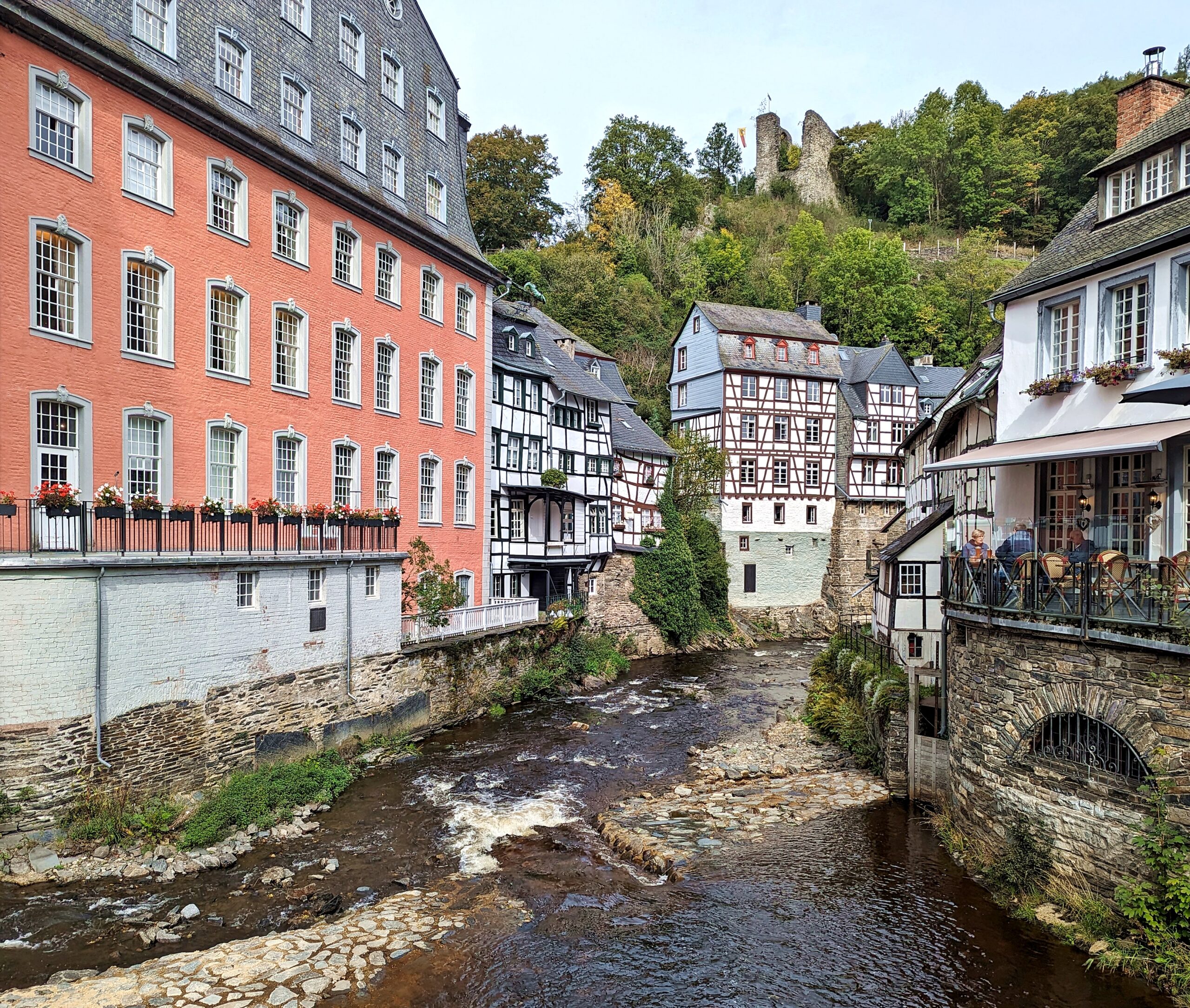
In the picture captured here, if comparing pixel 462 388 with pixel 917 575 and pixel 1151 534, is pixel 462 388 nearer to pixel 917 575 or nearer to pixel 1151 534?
pixel 917 575

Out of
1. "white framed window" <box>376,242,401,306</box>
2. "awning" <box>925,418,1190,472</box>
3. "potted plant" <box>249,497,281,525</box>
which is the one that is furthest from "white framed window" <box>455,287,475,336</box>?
"awning" <box>925,418,1190,472</box>

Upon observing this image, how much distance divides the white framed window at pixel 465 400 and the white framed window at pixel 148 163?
10.6 metres

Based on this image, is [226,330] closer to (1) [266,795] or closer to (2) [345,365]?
(2) [345,365]

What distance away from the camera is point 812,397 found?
43031 mm

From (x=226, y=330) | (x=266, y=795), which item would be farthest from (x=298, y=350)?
(x=266, y=795)

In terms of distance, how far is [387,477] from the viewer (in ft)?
76.0

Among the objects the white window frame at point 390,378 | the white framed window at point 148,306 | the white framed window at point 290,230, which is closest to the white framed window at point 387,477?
the white window frame at point 390,378

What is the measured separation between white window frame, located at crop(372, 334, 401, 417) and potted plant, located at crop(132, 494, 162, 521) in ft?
28.5

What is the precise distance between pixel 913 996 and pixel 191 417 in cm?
1621

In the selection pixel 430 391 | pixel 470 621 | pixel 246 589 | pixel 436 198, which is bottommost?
pixel 470 621

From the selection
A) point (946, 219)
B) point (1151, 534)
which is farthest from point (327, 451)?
point (946, 219)

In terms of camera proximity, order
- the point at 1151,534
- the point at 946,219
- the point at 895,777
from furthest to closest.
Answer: the point at 946,219 → the point at 895,777 → the point at 1151,534

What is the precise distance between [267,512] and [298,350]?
5078 mm

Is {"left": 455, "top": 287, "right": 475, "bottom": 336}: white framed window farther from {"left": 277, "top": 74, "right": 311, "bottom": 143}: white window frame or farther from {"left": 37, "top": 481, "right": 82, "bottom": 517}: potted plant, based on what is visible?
{"left": 37, "top": 481, "right": 82, "bottom": 517}: potted plant
